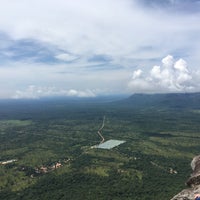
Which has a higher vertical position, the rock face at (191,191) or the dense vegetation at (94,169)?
the rock face at (191,191)

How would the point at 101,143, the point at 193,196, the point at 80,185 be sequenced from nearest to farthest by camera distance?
1. the point at 193,196
2. the point at 80,185
3. the point at 101,143

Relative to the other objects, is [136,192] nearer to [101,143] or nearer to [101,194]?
[101,194]

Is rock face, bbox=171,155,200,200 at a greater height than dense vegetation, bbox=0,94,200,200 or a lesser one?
greater

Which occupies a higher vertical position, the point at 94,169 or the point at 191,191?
the point at 191,191

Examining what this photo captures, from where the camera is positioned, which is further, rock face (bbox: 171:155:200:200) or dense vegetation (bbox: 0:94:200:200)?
dense vegetation (bbox: 0:94:200:200)

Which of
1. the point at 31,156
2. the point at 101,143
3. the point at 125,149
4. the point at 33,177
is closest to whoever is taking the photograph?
the point at 33,177

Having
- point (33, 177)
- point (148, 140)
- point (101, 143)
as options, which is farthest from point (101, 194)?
point (148, 140)

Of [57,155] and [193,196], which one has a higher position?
[193,196]

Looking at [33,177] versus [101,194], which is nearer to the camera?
[101,194]

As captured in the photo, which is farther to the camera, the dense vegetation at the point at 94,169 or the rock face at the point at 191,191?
the dense vegetation at the point at 94,169

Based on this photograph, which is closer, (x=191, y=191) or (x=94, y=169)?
(x=191, y=191)
